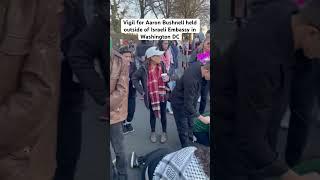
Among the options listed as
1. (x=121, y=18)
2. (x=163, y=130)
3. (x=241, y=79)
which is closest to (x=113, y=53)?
Result: (x=121, y=18)

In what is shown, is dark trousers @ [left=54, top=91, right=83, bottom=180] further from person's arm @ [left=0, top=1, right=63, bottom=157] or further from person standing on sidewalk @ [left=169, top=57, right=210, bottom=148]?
person standing on sidewalk @ [left=169, top=57, right=210, bottom=148]

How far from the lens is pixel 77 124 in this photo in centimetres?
198

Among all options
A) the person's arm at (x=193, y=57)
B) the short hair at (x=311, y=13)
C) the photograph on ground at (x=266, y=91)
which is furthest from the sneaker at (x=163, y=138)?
the short hair at (x=311, y=13)

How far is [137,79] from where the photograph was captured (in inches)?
76.6

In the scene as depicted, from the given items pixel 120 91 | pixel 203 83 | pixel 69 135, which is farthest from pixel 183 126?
pixel 69 135

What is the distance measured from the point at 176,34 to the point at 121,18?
0.24 meters

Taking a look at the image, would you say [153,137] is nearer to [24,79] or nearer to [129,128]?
[129,128]

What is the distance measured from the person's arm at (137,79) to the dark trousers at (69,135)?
0.76ft

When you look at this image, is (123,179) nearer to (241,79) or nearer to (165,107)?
(165,107)

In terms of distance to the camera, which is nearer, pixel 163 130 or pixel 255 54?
pixel 255 54

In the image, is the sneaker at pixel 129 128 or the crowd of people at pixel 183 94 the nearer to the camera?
the crowd of people at pixel 183 94

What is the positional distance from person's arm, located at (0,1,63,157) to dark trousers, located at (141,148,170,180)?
515 millimetres

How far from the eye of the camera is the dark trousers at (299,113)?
1906 mm

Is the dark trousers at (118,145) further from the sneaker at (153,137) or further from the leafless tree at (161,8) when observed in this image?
the leafless tree at (161,8)
